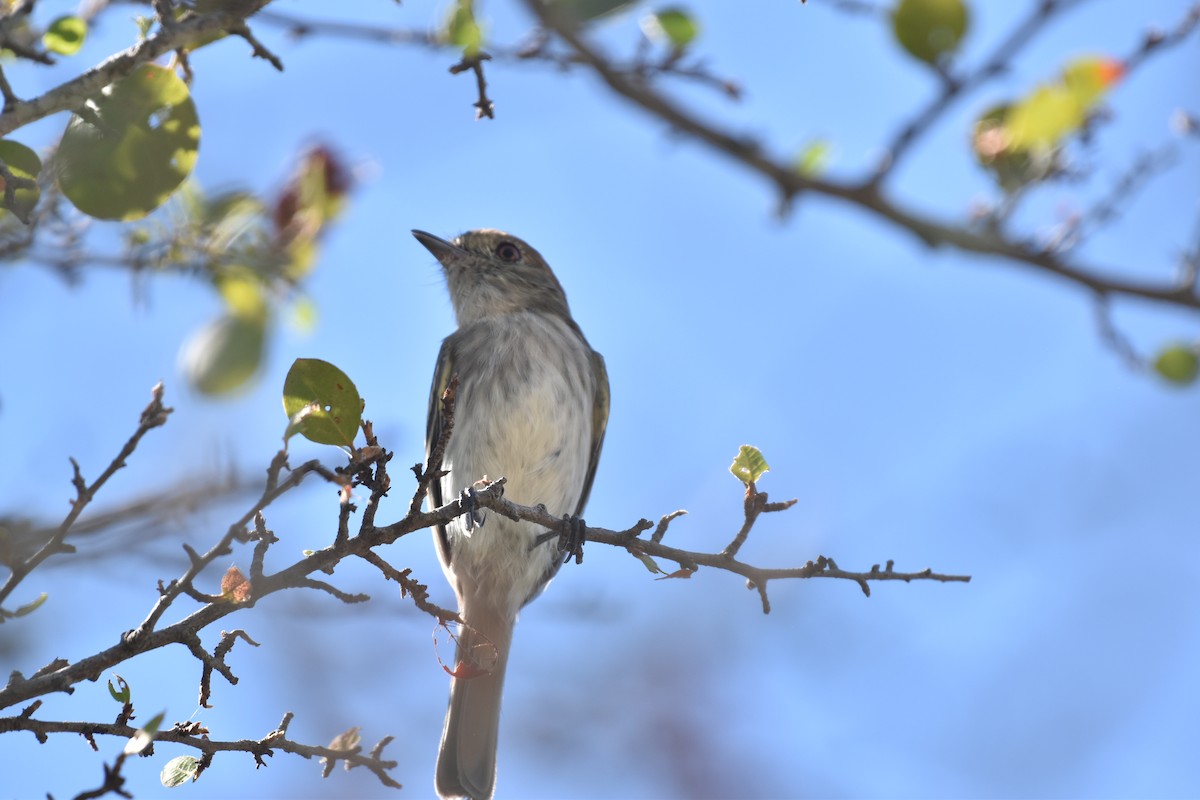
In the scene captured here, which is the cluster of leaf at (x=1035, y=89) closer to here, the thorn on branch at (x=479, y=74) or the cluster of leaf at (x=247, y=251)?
the thorn on branch at (x=479, y=74)

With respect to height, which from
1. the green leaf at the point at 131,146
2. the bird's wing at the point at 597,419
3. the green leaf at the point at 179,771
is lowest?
the green leaf at the point at 179,771

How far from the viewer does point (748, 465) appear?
3.28 meters

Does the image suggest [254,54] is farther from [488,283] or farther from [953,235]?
[488,283]

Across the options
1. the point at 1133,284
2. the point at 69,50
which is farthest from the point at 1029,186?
the point at 69,50

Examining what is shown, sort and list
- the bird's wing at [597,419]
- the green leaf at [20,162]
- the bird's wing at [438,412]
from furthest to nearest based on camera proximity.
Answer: the bird's wing at [597,419], the bird's wing at [438,412], the green leaf at [20,162]

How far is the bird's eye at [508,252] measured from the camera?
6.79 metres

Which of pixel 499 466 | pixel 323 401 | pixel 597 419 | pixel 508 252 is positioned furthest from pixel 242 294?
pixel 508 252

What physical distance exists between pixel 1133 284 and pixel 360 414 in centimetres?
194

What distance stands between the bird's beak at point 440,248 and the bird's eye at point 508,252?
7.9 inches

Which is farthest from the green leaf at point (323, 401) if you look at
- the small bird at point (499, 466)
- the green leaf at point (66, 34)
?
the small bird at point (499, 466)

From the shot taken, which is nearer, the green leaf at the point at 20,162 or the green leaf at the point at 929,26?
the green leaf at the point at 929,26

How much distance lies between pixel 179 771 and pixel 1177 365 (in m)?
2.44

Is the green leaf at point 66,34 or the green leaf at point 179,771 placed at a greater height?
the green leaf at point 66,34

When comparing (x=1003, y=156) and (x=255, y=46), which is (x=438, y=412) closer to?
(x=255, y=46)
